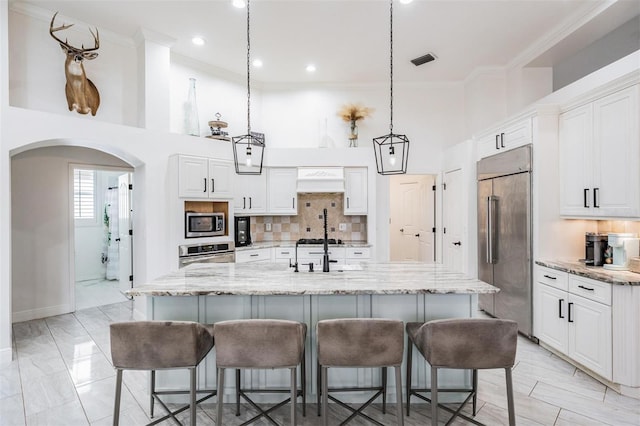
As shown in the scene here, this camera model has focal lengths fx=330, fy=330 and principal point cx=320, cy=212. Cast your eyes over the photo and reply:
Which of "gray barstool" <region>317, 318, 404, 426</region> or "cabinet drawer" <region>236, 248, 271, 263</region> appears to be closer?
"gray barstool" <region>317, 318, 404, 426</region>

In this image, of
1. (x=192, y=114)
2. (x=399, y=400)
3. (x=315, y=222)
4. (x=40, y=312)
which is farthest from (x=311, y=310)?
(x=40, y=312)

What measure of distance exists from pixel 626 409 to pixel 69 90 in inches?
232

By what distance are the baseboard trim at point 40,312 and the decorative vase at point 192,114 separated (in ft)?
9.98

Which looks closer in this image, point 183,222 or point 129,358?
point 129,358

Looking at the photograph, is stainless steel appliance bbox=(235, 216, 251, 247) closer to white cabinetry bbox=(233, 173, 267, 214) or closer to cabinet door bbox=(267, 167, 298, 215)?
white cabinetry bbox=(233, 173, 267, 214)

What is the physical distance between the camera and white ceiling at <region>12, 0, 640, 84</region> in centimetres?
350

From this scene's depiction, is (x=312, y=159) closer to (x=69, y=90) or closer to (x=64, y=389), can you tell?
(x=69, y=90)

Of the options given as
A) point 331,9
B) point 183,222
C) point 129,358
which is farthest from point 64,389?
point 331,9

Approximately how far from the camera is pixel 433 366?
189cm

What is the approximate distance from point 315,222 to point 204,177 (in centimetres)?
203

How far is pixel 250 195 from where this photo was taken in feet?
16.9

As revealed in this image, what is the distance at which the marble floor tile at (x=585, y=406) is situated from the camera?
2.23 m

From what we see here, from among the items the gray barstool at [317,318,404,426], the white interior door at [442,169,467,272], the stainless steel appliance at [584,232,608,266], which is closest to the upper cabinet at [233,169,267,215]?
the white interior door at [442,169,467,272]

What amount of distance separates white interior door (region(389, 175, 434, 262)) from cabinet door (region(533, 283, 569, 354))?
7.50 feet
